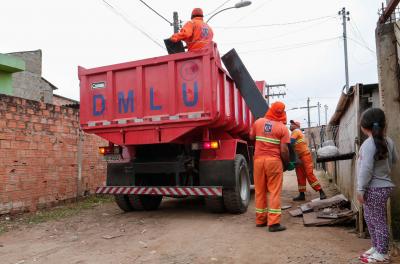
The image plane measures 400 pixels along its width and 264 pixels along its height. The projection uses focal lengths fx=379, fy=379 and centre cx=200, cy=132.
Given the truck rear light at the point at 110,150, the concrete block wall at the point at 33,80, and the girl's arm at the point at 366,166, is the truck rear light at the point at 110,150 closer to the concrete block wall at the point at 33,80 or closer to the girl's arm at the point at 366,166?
the girl's arm at the point at 366,166

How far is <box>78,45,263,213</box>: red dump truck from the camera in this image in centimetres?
596

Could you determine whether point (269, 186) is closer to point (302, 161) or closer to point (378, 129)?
point (378, 129)

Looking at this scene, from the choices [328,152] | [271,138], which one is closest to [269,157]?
[271,138]

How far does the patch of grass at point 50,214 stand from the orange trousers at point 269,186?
12.6 ft

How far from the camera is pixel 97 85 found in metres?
6.59

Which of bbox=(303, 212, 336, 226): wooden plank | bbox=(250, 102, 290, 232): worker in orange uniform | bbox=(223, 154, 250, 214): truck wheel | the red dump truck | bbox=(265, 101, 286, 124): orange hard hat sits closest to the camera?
bbox=(303, 212, 336, 226): wooden plank

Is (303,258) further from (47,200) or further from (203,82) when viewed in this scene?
(47,200)

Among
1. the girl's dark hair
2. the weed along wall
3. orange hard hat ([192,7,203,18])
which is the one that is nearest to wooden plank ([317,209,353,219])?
the girl's dark hair

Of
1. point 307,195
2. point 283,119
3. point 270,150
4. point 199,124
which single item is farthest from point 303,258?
point 307,195

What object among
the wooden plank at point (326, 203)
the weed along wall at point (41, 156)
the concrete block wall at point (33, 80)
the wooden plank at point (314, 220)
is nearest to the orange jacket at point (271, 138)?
the wooden plank at point (314, 220)

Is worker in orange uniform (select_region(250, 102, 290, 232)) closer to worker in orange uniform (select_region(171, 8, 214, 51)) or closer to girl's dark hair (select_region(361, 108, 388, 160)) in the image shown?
worker in orange uniform (select_region(171, 8, 214, 51))

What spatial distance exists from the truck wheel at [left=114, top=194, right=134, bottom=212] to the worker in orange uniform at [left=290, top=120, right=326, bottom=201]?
333cm

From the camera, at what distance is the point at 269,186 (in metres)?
5.41

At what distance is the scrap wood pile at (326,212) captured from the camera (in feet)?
17.1
